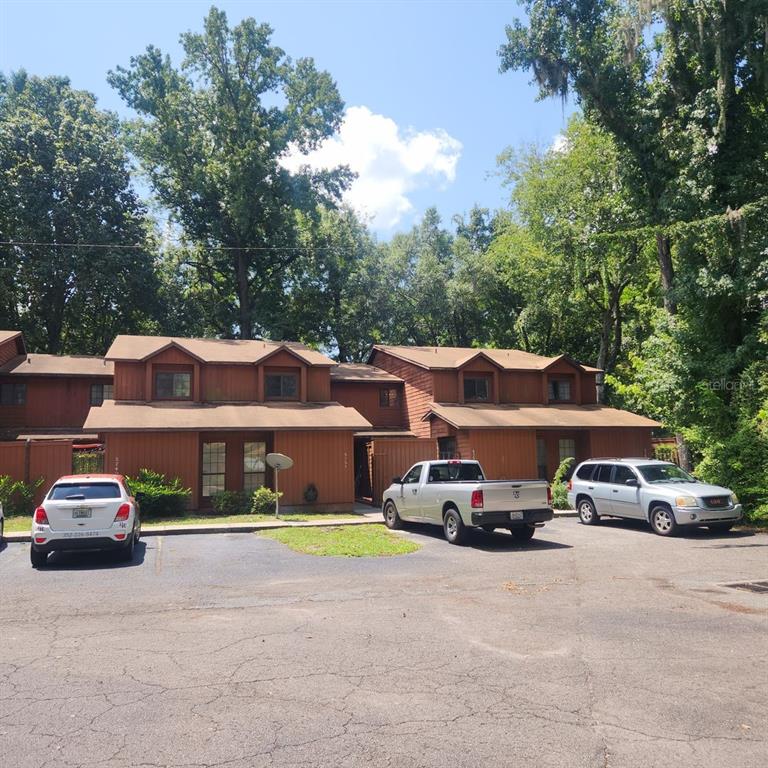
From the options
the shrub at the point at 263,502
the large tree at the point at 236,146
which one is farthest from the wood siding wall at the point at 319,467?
the large tree at the point at 236,146

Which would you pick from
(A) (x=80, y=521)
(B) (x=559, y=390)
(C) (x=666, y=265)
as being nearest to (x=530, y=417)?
(B) (x=559, y=390)

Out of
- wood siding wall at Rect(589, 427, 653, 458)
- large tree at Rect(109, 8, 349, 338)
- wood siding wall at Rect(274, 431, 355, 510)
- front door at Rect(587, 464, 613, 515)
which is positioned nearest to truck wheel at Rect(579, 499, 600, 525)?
front door at Rect(587, 464, 613, 515)

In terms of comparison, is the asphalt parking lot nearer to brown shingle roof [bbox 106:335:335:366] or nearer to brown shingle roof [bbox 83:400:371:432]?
brown shingle roof [bbox 83:400:371:432]

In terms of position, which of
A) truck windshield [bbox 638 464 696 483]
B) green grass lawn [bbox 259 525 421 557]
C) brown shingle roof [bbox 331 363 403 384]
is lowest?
green grass lawn [bbox 259 525 421 557]

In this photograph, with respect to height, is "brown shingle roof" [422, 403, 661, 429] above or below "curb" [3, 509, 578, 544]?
above

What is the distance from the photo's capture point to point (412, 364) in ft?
100

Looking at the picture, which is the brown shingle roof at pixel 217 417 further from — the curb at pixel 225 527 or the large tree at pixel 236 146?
the large tree at pixel 236 146

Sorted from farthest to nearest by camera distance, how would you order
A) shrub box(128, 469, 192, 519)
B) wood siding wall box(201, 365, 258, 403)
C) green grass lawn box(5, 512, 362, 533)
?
wood siding wall box(201, 365, 258, 403), shrub box(128, 469, 192, 519), green grass lawn box(5, 512, 362, 533)

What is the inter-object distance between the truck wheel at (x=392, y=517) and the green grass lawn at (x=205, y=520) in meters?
3.06

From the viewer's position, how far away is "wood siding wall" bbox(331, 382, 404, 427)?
3058 centimetres

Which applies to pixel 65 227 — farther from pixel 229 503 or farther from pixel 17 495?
pixel 229 503

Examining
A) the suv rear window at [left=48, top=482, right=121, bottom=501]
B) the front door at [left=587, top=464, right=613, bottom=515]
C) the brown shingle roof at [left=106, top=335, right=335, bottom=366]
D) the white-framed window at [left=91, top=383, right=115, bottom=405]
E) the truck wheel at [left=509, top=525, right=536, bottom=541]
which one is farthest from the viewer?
the white-framed window at [left=91, top=383, right=115, bottom=405]

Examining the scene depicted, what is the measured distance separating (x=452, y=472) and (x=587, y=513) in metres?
5.24

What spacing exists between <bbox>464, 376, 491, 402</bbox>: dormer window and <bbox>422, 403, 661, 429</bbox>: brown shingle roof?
831 mm
